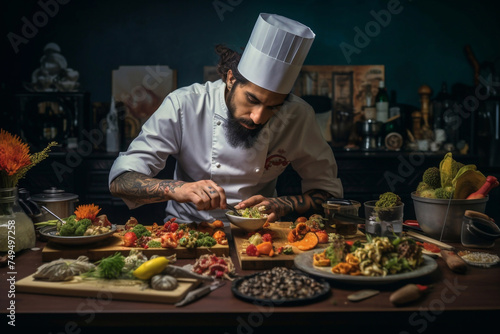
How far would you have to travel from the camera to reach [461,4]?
4.26 metres

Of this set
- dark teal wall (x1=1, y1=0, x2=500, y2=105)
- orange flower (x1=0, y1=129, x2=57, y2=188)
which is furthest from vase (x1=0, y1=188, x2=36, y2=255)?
dark teal wall (x1=1, y1=0, x2=500, y2=105)

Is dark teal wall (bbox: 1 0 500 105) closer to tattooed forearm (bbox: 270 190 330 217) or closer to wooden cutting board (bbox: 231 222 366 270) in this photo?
tattooed forearm (bbox: 270 190 330 217)

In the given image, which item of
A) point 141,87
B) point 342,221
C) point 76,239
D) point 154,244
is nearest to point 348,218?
point 342,221

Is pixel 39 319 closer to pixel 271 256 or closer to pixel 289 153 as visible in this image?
pixel 271 256

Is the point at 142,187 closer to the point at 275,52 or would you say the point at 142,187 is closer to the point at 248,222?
the point at 248,222

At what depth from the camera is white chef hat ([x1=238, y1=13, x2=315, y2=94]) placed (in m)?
2.13

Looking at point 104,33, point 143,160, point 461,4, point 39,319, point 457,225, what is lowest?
point 39,319

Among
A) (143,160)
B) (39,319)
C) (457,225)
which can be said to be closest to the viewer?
(39,319)

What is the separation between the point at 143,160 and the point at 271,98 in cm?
67

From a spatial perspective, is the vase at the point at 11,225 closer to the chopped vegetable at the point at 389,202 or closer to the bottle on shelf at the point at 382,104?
the chopped vegetable at the point at 389,202

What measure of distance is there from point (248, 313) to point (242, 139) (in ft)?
4.38

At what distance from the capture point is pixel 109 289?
4.21 ft

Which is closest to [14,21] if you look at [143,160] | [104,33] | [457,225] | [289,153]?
[104,33]

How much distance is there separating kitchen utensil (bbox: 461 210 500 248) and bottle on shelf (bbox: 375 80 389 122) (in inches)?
97.6
